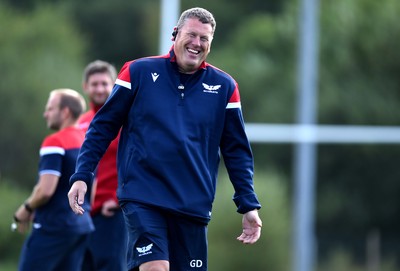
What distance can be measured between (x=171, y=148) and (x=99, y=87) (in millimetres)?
2522

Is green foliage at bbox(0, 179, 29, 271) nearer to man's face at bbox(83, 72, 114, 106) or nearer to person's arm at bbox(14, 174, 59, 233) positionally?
man's face at bbox(83, 72, 114, 106)

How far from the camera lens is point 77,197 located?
6.49m

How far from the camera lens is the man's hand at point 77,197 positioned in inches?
254

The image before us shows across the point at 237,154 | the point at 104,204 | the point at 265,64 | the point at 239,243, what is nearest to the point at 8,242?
the point at 239,243

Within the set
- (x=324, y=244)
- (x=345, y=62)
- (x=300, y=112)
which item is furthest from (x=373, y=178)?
(x=300, y=112)

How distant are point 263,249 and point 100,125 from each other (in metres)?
13.3

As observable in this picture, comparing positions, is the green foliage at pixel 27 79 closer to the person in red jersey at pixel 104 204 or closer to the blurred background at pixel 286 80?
the blurred background at pixel 286 80

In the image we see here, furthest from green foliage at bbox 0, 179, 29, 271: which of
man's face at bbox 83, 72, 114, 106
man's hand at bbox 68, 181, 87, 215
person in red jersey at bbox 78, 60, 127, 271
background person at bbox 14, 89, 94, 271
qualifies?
man's hand at bbox 68, 181, 87, 215

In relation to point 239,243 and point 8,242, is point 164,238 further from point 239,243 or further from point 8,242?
point 8,242

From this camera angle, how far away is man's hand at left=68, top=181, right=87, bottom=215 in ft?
21.2

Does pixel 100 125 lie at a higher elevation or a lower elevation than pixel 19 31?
lower

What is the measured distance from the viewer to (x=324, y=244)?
24.7 metres

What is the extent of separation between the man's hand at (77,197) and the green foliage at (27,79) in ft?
72.2

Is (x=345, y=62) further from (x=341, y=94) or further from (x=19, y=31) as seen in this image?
(x=19, y=31)
